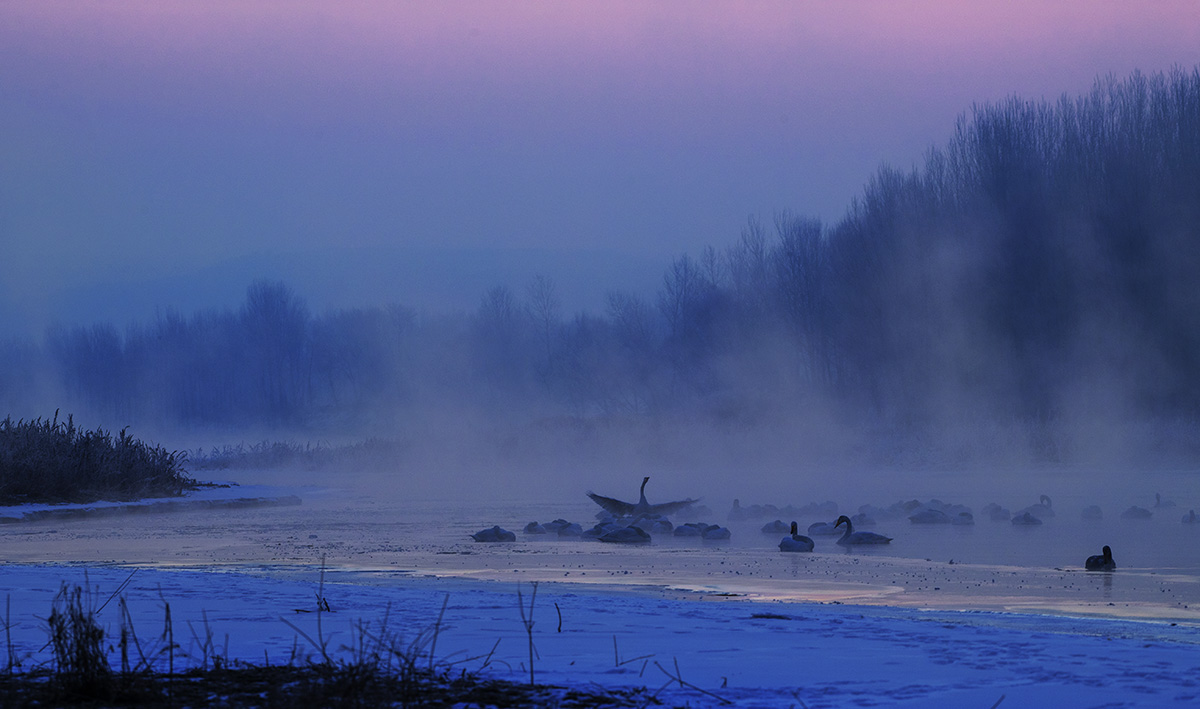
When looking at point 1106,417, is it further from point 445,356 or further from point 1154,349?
point 445,356

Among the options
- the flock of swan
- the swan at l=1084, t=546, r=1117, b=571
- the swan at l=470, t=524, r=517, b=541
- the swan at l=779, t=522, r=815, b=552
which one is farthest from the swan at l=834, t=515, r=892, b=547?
the swan at l=470, t=524, r=517, b=541

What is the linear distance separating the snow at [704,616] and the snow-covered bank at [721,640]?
0.05ft

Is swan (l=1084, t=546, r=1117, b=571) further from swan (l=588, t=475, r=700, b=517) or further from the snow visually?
swan (l=588, t=475, r=700, b=517)

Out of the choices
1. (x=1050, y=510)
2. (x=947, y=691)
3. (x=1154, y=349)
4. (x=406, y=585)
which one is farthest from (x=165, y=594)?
(x=1154, y=349)

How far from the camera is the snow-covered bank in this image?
166 inches

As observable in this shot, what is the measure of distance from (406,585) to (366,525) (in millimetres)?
8271

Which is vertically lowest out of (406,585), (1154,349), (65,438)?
(406,585)

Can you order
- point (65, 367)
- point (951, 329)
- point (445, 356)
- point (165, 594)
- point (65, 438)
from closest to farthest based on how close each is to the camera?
point (165, 594) < point (65, 438) < point (951, 329) < point (445, 356) < point (65, 367)

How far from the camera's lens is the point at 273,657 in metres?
4.75

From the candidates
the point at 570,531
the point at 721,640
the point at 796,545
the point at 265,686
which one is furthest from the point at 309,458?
the point at 265,686

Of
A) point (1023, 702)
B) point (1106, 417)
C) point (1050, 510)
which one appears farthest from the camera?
point (1106, 417)

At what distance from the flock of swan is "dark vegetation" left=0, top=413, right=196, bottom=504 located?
919 cm

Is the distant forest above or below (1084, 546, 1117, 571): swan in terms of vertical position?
above

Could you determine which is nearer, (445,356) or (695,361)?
(695,361)
